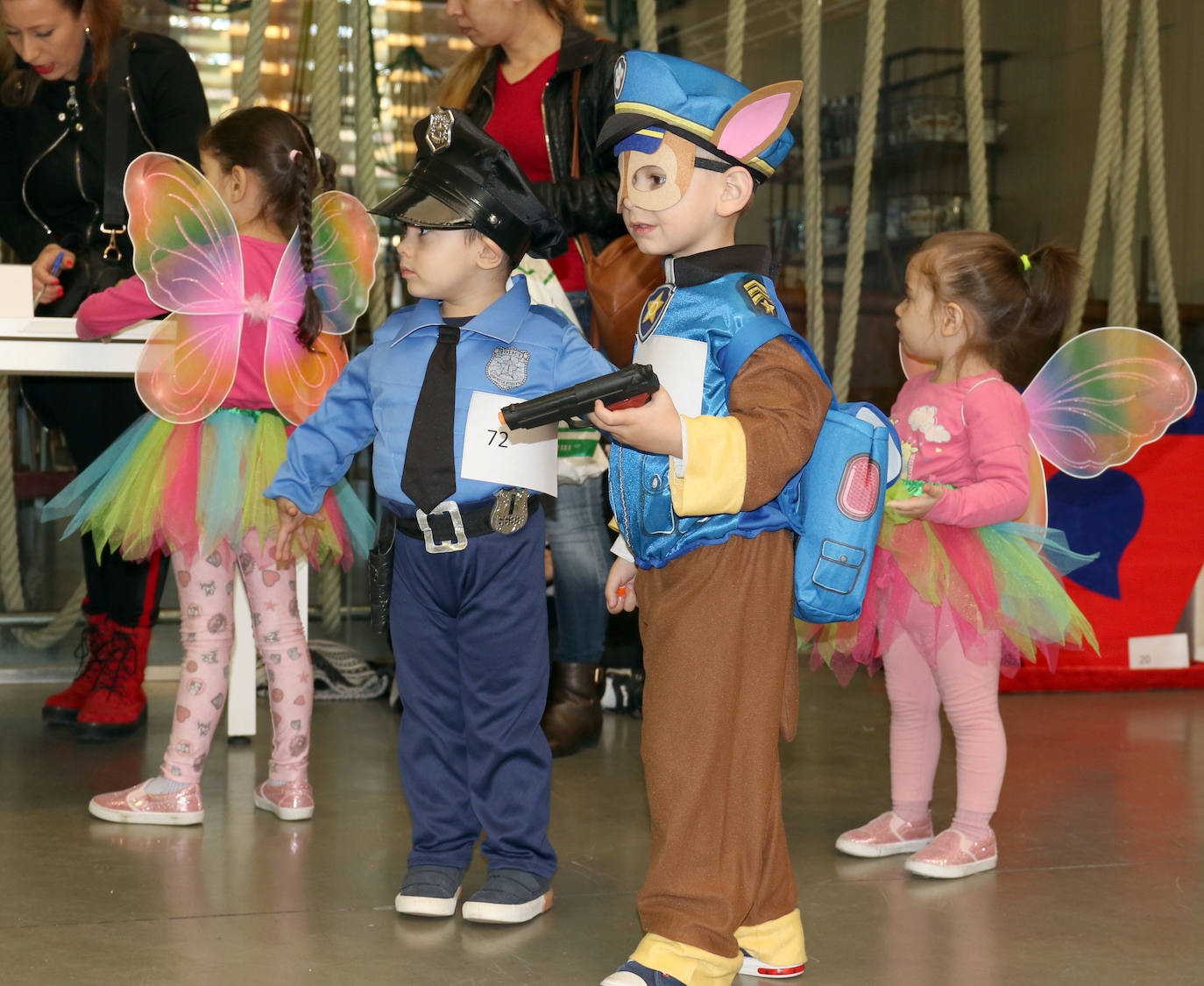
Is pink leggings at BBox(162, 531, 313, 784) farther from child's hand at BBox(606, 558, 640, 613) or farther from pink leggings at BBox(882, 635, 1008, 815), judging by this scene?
pink leggings at BBox(882, 635, 1008, 815)

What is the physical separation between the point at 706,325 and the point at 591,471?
1.05 m

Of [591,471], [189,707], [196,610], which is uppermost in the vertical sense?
[591,471]

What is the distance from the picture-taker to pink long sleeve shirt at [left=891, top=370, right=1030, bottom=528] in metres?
1.92

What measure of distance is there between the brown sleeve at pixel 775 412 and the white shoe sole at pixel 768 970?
21.3 inches

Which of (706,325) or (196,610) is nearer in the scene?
(706,325)

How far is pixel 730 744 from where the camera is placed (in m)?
1.49

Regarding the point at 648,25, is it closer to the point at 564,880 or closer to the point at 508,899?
the point at 564,880

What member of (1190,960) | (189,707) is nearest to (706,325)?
(1190,960)

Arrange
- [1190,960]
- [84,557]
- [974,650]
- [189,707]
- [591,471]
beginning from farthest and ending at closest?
[84,557] → [591,471] → [189,707] → [974,650] → [1190,960]

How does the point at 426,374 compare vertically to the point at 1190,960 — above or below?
above

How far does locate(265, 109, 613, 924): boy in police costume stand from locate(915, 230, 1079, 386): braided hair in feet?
2.05

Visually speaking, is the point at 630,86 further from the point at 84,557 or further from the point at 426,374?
the point at 84,557

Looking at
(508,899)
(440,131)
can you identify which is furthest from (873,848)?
(440,131)

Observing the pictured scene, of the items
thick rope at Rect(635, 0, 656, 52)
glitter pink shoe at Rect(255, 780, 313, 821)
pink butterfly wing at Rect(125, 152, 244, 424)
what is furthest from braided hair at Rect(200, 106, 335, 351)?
thick rope at Rect(635, 0, 656, 52)
